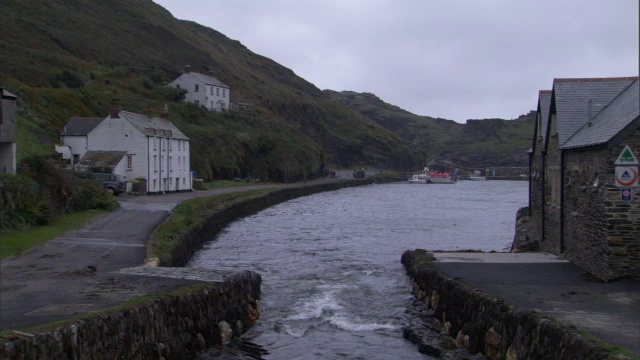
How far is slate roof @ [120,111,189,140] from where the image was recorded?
55.1 m

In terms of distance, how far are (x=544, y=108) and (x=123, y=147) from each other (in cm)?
3674

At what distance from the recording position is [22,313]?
1298cm

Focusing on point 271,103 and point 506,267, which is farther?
point 271,103

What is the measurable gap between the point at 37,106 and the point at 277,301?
48337mm

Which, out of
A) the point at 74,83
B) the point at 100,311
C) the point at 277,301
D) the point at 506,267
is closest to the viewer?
the point at 100,311

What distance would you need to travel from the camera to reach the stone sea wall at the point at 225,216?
29.0m

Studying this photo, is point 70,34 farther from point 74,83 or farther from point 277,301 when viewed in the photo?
point 277,301

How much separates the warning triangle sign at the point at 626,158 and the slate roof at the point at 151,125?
143ft

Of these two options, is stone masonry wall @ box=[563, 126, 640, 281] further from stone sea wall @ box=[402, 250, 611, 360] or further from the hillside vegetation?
the hillside vegetation

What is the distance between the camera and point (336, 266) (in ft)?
95.6

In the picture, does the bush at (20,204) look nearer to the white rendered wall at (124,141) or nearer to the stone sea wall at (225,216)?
the stone sea wall at (225,216)

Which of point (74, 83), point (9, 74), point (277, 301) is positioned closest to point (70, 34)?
point (74, 83)

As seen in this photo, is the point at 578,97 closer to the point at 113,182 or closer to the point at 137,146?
the point at 113,182

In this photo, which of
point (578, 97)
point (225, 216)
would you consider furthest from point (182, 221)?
point (578, 97)
